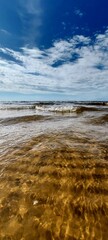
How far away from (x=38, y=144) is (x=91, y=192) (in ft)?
8.96

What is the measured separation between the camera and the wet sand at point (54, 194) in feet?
7.32

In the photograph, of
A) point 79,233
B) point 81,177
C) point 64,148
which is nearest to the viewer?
point 79,233

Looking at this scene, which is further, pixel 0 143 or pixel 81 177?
pixel 0 143

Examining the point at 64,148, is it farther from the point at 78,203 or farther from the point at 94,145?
the point at 78,203

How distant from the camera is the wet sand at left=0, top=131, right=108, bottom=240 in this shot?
2.23 m

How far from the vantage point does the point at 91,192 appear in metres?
2.98

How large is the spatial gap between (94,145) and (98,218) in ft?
9.89

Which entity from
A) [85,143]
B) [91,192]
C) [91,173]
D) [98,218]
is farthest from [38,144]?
[98,218]

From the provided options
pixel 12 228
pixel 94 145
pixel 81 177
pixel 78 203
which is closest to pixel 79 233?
pixel 78 203

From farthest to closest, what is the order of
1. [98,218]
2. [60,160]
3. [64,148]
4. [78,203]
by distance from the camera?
[64,148] < [60,160] < [78,203] < [98,218]

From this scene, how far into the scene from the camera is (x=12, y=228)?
224 centimetres

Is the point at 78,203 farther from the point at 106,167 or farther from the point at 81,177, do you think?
the point at 106,167

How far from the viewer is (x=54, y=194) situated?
293 centimetres

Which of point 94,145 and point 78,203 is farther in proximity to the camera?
point 94,145
